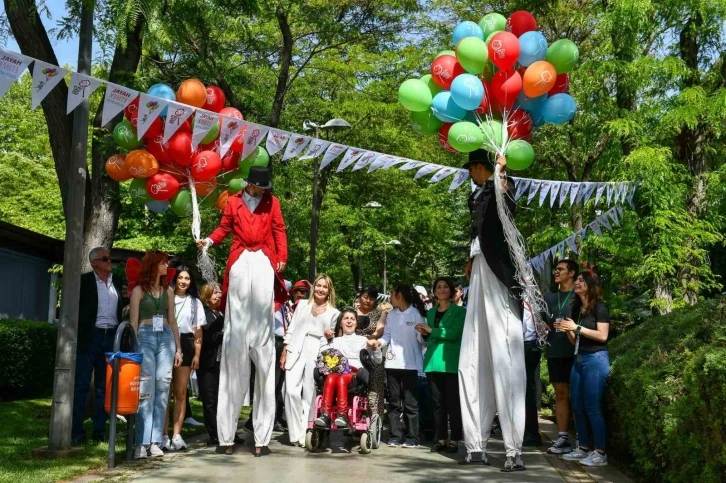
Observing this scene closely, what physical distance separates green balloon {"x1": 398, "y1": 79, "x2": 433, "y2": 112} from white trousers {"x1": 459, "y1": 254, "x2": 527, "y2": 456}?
1639 millimetres

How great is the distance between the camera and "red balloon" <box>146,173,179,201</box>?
342 inches

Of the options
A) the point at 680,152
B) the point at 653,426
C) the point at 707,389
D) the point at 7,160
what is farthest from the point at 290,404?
the point at 7,160

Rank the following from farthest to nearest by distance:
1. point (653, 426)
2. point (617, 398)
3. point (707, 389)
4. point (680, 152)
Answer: point (680, 152) → point (617, 398) → point (653, 426) → point (707, 389)

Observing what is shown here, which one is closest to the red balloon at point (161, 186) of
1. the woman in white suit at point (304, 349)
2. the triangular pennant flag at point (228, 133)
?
the triangular pennant flag at point (228, 133)

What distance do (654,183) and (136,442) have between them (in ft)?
27.2

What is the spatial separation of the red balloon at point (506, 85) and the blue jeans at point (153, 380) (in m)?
3.94

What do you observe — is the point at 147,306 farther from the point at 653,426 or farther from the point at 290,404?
the point at 653,426

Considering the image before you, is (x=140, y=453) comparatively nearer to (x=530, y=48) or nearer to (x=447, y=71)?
(x=447, y=71)

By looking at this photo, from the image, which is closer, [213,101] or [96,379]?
[96,379]

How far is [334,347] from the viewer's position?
8930mm

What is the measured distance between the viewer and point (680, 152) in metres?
13.6

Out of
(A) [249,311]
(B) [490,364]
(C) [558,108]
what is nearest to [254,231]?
(A) [249,311]

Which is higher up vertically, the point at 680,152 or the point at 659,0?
the point at 659,0

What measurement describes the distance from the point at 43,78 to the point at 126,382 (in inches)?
108
